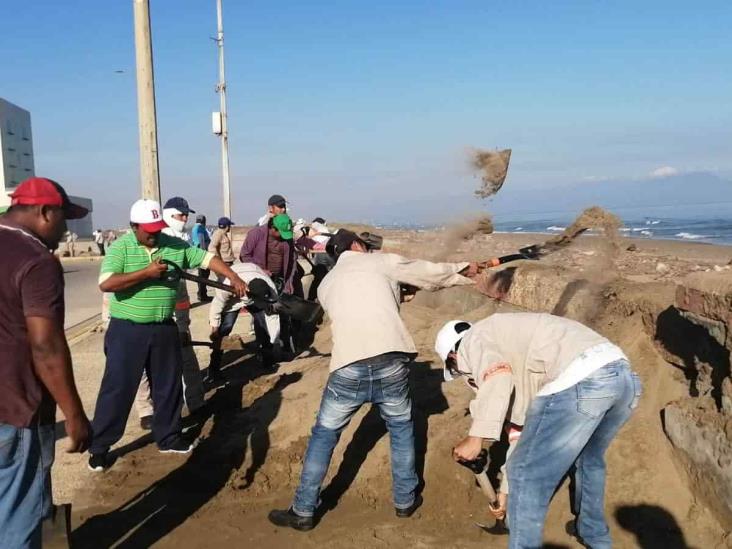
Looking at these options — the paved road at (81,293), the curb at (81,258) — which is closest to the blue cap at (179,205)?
the paved road at (81,293)

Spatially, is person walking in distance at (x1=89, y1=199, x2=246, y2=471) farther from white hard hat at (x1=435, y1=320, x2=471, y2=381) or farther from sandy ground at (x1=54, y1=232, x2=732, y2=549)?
white hard hat at (x1=435, y1=320, x2=471, y2=381)

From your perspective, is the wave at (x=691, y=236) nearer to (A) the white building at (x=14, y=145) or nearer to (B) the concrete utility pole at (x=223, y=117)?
(B) the concrete utility pole at (x=223, y=117)

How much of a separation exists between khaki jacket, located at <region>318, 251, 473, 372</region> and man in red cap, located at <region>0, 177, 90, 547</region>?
1.49m

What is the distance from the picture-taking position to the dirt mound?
6.00 m

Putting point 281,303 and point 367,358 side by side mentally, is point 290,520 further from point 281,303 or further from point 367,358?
point 281,303

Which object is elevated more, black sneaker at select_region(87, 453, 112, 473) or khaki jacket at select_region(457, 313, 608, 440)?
khaki jacket at select_region(457, 313, 608, 440)

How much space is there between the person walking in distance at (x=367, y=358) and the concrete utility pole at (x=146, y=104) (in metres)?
4.38

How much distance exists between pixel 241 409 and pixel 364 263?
257 cm

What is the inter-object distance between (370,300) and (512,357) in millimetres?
961

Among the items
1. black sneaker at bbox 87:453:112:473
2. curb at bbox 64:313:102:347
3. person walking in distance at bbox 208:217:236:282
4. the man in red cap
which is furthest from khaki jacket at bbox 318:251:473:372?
person walking in distance at bbox 208:217:236:282

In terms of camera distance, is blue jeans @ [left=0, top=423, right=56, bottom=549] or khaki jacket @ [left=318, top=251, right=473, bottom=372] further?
khaki jacket @ [left=318, top=251, right=473, bottom=372]

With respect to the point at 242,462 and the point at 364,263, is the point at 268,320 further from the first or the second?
the point at 364,263

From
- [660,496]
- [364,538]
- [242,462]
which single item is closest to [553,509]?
[660,496]

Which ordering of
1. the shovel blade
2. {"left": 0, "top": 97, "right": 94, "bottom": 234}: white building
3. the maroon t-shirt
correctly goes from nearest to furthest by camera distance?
the maroon t-shirt
the shovel blade
{"left": 0, "top": 97, "right": 94, "bottom": 234}: white building
